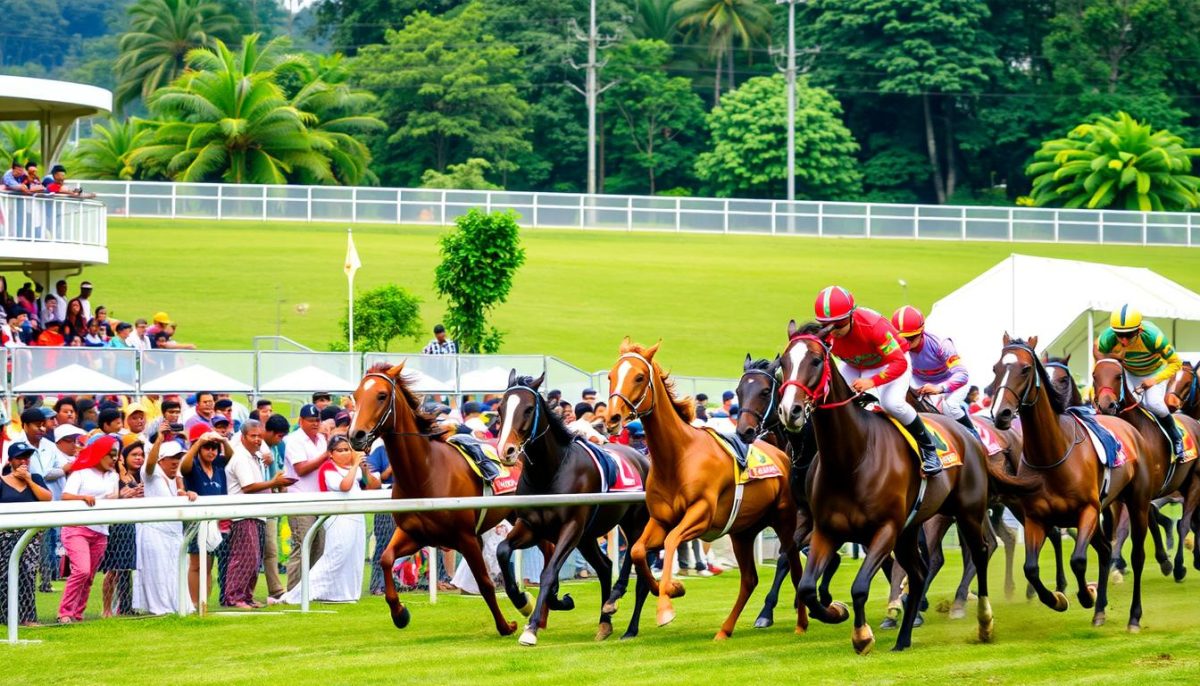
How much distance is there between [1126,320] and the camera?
42.1 ft

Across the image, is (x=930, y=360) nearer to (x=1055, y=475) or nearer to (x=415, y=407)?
(x=1055, y=475)

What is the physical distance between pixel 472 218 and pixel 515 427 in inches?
759

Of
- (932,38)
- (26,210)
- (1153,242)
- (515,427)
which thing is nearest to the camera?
(515,427)

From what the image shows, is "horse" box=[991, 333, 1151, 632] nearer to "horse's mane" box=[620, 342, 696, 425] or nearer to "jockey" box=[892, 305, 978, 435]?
"jockey" box=[892, 305, 978, 435]

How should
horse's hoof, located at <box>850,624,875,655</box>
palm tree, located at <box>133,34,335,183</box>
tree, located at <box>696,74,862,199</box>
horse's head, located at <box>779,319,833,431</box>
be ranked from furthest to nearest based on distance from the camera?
tree, located at <box>696,74,862,199</box> < palm tree, located at <box>133,34,335,183</box> < horse's hoof, located at <box>850,624,875,655</box> < horse's head, located at <box>779,319,833,431</box>

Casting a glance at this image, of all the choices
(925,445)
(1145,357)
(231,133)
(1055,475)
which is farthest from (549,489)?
(231,133)

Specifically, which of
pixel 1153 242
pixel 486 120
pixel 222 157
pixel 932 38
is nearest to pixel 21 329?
pixel 222 157

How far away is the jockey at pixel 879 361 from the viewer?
9.86 meters

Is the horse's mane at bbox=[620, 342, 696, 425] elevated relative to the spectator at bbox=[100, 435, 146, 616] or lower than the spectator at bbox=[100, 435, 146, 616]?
elevated

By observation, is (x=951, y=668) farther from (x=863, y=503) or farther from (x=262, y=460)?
(x=262, y=460)

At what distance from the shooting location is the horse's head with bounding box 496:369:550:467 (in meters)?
10.2

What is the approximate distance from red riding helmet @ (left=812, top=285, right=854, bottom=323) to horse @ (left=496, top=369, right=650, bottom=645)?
77.4 inches

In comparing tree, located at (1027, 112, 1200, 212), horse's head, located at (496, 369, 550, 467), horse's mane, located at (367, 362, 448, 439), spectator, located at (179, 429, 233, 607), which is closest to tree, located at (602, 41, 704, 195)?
tree, located at (1027, 112, 1200, 212)

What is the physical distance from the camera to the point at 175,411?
13500 mm
